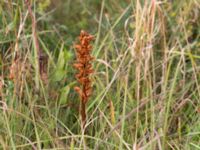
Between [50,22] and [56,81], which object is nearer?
[56,81]

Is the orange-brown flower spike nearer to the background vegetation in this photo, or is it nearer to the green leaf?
the background vegetation

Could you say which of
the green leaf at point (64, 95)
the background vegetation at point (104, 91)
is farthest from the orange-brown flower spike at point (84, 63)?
the green leaf at point (64, 95)

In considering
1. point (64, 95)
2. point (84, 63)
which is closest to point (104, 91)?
point (64, 95)

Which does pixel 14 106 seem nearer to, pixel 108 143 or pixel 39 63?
pixel 39 63

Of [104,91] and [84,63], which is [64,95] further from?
[84,63]

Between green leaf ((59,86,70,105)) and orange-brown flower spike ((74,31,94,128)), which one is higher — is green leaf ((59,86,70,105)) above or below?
below

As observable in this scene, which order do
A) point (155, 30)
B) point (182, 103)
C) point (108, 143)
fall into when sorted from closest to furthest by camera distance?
point (108, 143) → point (182, 103) → point (155, 30)

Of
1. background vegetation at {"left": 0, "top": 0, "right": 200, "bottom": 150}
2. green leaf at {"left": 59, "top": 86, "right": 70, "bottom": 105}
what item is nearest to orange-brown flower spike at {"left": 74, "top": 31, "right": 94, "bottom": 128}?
background vegetation at {"left": 0, "top": 0, "right": 200, "bottom": 150}

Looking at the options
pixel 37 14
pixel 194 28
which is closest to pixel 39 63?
pixel 37 14
